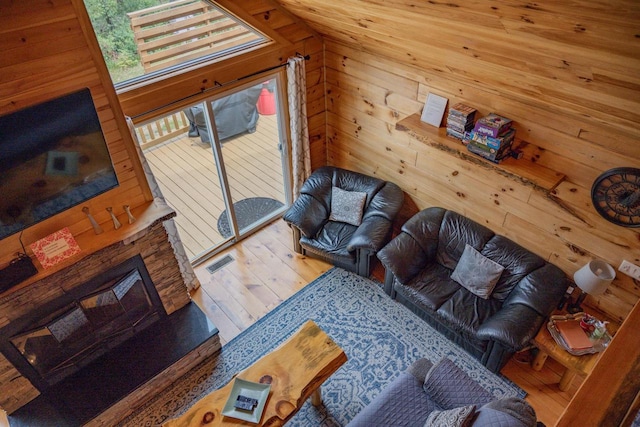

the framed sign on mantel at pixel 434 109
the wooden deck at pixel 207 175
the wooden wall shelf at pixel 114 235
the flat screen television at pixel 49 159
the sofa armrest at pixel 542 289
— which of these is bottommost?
the wooden deck at pixel 207 175

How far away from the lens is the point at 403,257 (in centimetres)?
388

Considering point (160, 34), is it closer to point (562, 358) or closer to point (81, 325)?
point (81, 325)

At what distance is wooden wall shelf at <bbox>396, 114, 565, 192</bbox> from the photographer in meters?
3.23

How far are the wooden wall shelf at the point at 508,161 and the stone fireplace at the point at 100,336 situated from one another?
2307 millimetres

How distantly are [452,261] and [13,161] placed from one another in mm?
3511

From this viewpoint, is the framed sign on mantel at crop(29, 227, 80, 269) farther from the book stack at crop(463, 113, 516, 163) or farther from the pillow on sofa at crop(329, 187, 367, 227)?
the book stack at crop(463, 113, 516, 163)

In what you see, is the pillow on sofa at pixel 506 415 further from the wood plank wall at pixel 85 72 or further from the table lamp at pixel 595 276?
the wood plank wall at pixel 85 72

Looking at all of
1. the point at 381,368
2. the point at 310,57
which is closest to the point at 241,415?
the point at 381,368

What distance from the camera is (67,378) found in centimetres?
331

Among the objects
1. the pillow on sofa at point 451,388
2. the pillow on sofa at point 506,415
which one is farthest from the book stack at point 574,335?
the pillow on sofa at point 506,415

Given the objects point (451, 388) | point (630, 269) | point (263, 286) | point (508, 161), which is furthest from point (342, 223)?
point (630, 269)

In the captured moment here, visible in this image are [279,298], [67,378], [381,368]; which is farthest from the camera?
[279,298]

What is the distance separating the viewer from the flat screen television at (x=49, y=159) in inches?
96.0

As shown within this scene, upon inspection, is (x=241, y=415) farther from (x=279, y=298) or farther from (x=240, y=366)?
(x=279, y=298)
